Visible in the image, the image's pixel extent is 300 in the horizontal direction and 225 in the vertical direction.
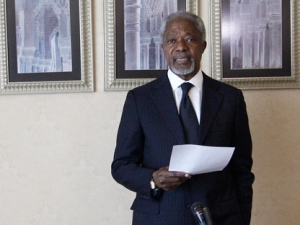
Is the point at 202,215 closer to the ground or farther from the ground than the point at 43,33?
closer to the ground

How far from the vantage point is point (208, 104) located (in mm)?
1341

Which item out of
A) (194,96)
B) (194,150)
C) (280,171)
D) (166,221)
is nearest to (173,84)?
(194,96)

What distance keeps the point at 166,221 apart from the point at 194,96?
1.39 ft

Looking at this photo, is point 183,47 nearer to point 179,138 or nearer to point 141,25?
point 179,138

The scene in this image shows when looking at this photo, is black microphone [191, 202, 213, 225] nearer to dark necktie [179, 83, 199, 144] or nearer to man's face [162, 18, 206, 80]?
dark necktie [179, 83, 199, 144]

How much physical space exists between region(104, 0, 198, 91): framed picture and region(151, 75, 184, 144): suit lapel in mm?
383

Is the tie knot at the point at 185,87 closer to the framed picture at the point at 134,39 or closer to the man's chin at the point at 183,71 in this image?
the man's chin at the point at 183,71

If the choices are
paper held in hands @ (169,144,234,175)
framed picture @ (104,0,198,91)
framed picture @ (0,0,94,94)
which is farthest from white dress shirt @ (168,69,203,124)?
framed picture @ (0,0,94,94)

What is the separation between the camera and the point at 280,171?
6.06ft

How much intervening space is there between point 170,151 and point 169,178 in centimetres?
14

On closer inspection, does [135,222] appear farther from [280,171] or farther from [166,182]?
[280,171]

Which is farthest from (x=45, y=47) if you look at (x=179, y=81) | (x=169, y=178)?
(x=169, y=178)

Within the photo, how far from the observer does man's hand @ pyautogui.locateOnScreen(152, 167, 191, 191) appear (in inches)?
45.5

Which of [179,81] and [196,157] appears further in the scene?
[179,81]
